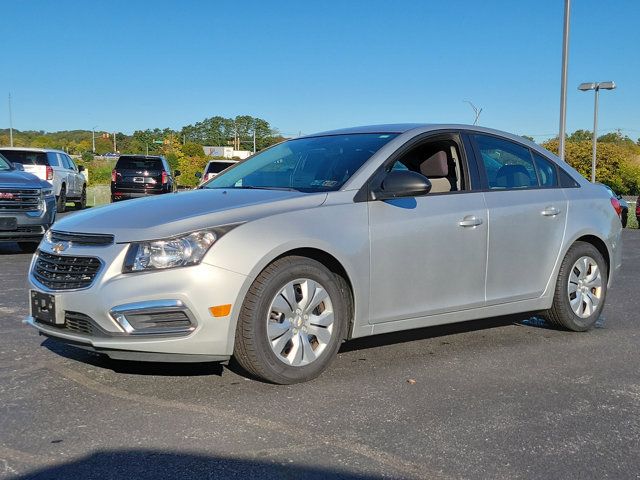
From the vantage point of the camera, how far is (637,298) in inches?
299

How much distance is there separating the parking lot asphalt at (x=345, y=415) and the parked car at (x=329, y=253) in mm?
302

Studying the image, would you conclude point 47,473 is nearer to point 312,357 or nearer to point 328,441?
point 328,441

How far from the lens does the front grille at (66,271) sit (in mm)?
4008

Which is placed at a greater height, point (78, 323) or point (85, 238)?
point (85, 238)

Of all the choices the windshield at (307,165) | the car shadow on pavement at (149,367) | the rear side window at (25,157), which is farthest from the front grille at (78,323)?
the rear side window at (25,157)

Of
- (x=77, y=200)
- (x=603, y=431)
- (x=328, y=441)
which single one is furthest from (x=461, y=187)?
(x=77, y=200)

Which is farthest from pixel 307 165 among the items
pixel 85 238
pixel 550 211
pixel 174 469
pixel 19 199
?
pixel 19 199

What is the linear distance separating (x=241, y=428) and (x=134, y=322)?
35.0 inches

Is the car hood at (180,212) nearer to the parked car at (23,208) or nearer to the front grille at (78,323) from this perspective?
the front grille at (78,323)

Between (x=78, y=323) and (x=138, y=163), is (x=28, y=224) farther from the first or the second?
(x=138, y=163)

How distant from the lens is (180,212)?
165 inches

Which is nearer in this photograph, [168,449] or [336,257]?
[168,449]

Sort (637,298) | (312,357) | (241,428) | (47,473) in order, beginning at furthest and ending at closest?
1. (637,298)
2. (312,357)
3. (241,428)
4. (47,473)

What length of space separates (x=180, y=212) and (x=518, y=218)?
2621mm
